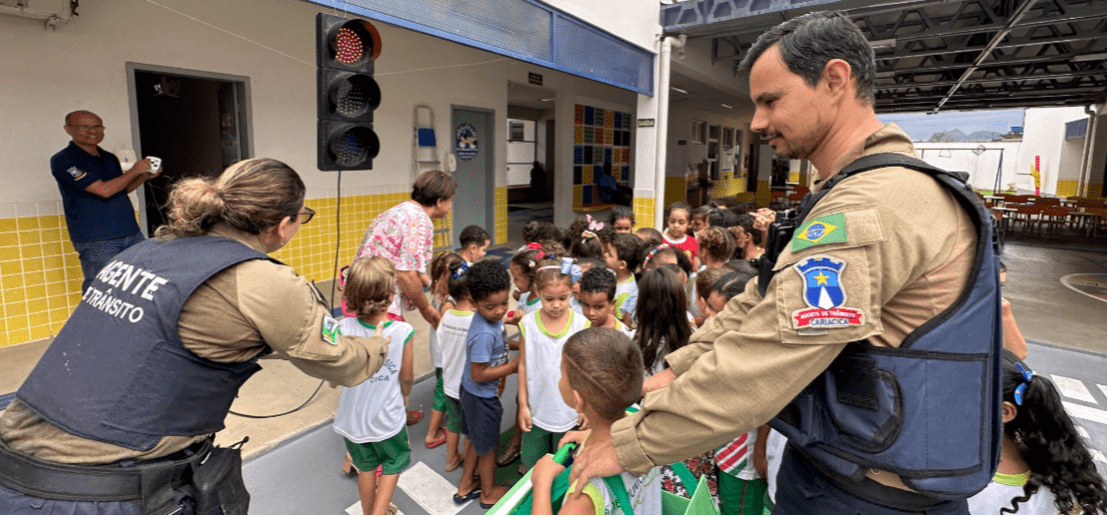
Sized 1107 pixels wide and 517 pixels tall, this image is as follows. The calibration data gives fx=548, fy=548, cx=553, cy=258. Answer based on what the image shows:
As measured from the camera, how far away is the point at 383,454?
2.30 metres

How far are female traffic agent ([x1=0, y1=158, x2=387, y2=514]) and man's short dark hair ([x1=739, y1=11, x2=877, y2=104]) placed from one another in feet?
4.22

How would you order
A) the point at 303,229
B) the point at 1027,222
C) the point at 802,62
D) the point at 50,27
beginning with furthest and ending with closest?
A: the point at 1027,222 < the point at 303,229 < the point at 50,27 < the point at 802,62

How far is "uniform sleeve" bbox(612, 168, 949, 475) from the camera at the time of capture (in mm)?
969

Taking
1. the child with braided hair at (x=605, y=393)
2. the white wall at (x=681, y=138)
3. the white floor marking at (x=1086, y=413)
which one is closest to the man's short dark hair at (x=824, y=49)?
the child with braided hair at (x=605, y=393)

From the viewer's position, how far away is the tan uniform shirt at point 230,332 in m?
1.26

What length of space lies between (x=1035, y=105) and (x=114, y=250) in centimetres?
2162

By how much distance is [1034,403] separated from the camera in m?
1.59

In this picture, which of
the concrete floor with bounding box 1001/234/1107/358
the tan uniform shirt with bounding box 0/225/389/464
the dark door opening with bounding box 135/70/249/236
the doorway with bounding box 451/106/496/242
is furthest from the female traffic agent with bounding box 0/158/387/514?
the doorway with bounding box 451/106/496/242

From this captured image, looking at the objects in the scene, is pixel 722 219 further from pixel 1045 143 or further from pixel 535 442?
pixel 1045 143

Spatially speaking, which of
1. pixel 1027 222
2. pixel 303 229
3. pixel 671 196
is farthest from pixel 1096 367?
pixel 1027 222

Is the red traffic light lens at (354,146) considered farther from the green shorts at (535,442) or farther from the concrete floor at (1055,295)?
the concrete floor at (1055,295)

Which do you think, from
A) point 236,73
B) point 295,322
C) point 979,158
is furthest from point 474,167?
point 979,158

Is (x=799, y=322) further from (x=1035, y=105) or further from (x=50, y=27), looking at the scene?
(x=1035, y=105)

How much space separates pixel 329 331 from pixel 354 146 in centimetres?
205
